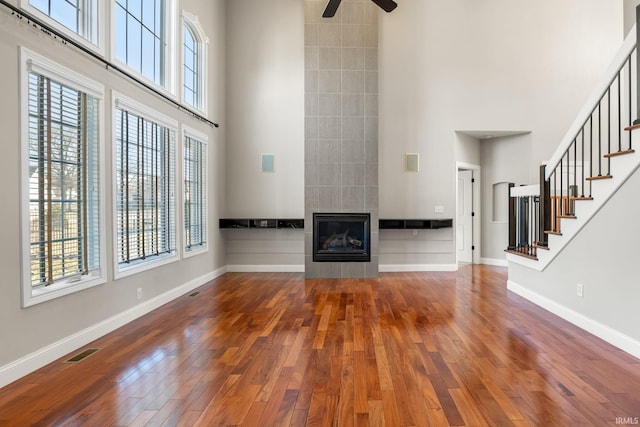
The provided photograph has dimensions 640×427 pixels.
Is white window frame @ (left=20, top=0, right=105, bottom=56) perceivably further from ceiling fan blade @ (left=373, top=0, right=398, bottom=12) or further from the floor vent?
ceiling fan blade @ (left=373, top=0, right=398, bottom=12)

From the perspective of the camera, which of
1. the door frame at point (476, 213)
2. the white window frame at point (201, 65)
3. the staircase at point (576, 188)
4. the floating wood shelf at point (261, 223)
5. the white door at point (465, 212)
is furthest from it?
the white door at point (465, 212)

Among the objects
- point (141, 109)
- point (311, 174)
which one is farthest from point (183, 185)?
point (311, 174)

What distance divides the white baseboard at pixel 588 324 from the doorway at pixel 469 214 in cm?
311

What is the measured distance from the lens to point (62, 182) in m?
2.99

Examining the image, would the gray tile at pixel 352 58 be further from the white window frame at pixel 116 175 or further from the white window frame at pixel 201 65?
the white window frame at pixel 116 175

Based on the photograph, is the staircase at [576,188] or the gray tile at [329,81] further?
the gray tile at [329,81]

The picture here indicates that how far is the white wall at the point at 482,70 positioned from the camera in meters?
7.02

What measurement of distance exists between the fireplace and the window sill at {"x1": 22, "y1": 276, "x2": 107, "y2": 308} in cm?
360

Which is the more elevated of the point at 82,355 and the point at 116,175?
the point at 116,175

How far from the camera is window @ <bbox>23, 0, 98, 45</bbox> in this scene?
295 centimetres

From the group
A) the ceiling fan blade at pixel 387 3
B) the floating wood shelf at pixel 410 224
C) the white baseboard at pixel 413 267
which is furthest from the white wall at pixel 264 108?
the ceiling fan blade at pixel 387 3

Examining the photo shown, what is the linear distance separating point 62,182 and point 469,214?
7190mm

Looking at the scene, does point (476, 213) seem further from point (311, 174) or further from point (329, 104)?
point (329, 104)

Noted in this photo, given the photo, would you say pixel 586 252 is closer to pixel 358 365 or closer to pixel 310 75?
pixel 358 365
